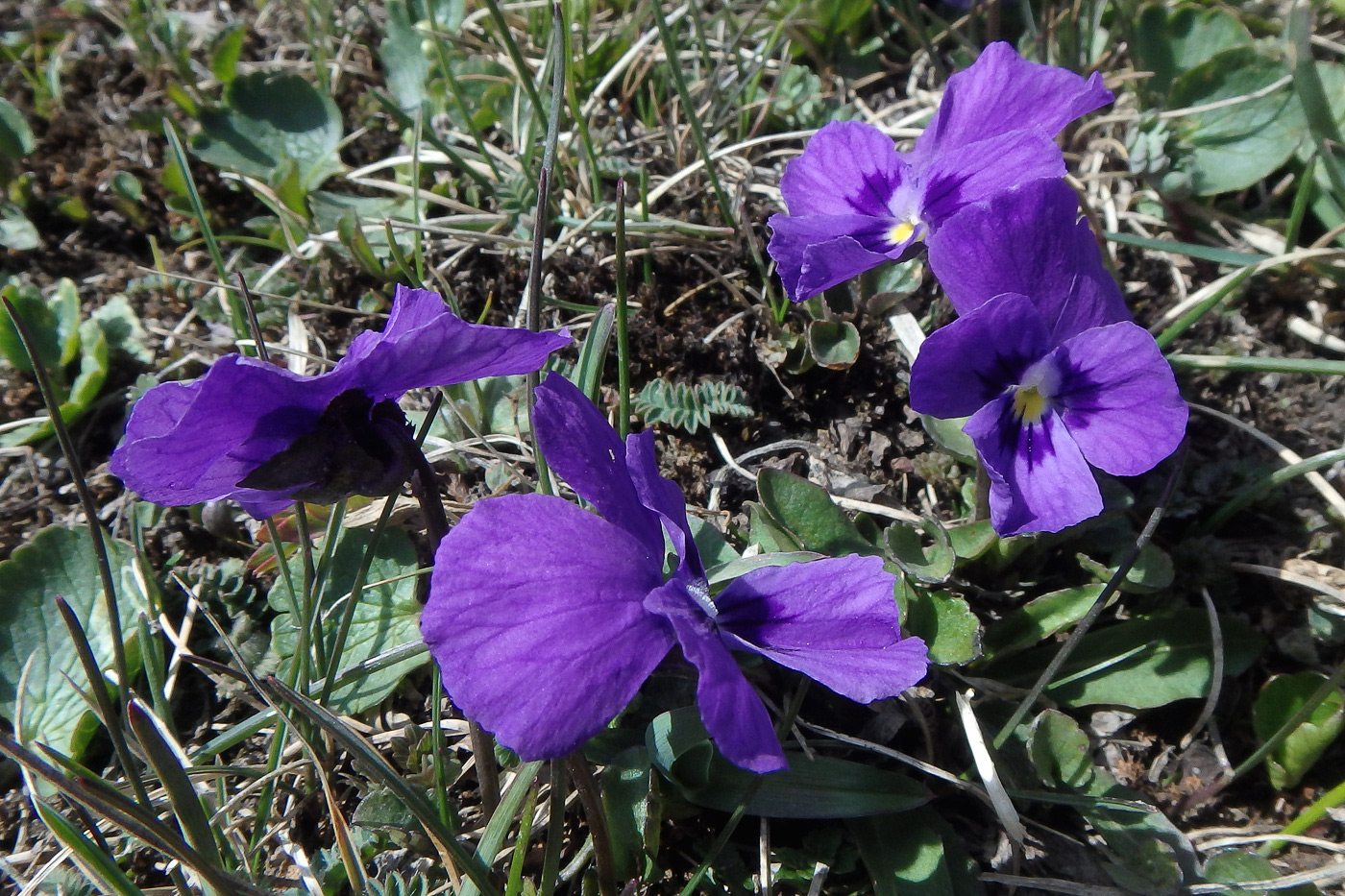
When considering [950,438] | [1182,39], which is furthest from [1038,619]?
[1182,39]

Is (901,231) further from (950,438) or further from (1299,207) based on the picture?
(1299,207)

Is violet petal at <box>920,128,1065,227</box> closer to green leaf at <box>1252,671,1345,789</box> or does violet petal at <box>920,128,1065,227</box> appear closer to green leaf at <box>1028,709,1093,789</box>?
green leaf at <box>1028,709,1093,789</box>

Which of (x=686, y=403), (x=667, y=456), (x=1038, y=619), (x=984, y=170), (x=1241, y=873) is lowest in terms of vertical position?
(x=1241, y=873)

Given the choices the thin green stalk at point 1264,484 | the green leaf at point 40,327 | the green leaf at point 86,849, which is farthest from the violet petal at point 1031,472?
the green leaf at point 40,327

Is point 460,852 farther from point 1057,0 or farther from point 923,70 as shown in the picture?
point 1057,0

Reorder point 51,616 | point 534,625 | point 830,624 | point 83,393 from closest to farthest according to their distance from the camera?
point 534,625
point 830,624
point 51,616
point 83,393

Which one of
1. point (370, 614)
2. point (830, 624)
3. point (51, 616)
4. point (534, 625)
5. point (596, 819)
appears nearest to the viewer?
point (534, 625)
